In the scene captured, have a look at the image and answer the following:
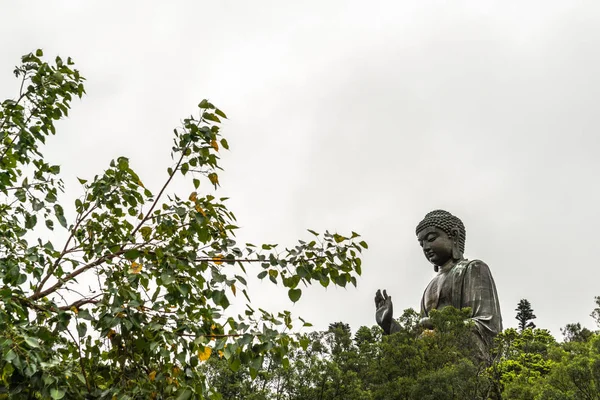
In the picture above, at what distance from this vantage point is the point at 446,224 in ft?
58.2

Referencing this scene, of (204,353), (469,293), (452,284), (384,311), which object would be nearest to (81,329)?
(204,353)

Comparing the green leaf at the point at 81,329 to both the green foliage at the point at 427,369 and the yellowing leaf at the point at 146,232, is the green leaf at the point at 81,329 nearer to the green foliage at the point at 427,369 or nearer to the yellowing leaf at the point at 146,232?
the yellowing leaf at the point at 146,232

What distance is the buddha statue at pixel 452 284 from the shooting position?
14945 mm

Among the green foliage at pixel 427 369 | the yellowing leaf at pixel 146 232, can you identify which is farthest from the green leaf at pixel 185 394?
the green foliage at pixel 427 369

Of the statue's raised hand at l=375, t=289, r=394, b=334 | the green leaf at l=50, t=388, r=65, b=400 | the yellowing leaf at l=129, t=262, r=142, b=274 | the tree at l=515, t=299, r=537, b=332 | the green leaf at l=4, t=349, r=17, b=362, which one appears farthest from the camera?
the tree at l=515, t=299, r=537, b=332

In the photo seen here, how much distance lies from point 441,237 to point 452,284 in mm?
1344

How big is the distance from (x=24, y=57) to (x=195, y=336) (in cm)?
248

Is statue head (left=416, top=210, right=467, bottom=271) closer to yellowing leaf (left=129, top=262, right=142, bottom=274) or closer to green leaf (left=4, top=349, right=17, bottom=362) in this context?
yellowing leaf (left=129, top=262, right=142, bottom=274)

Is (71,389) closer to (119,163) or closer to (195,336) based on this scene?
(195,336)

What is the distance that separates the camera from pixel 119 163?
16.1ft

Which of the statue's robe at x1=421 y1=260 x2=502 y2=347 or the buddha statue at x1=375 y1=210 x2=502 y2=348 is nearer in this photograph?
the buddha statue at x1=375 y1=210 x2=502 y2=348

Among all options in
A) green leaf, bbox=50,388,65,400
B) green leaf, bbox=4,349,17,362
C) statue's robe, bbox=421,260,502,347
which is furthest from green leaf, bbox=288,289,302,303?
statue's robe, bbox=421,260,502,347

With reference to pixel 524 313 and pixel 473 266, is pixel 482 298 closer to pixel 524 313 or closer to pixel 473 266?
pixel 473 266

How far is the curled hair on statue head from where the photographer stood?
17.7m
